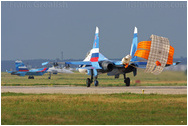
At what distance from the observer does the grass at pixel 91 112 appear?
22688 millimetres

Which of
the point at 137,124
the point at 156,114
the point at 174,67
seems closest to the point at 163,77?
the point at 174,67

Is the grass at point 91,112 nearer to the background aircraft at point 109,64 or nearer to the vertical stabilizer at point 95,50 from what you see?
the background aircraft at point 109,64

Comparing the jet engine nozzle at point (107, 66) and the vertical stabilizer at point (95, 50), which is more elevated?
the vertical stabilizer at point (95, 50)

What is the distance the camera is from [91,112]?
26484 mm

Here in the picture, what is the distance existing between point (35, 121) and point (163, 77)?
23268mm

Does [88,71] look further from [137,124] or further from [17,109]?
[137,124]

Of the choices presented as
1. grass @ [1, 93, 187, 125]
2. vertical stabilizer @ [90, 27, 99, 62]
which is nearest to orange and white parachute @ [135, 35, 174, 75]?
grass @ [1, 93, 187, 125]

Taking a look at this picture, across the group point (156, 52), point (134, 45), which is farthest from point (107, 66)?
point (156, 52)

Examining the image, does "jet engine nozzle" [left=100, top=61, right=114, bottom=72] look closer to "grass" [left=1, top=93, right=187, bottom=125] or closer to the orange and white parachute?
the orange and white parachute

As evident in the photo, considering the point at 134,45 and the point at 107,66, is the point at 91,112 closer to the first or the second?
the point at 107,66

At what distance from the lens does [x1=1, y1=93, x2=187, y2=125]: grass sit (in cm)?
2269

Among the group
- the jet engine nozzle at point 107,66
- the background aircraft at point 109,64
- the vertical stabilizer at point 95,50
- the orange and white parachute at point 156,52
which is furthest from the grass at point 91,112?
the vertical stabilizer at point 95,50

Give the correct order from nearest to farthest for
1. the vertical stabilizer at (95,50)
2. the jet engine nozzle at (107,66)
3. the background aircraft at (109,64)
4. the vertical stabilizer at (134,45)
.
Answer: the background aircraft at (109,64), the vertical stabilizer at (134,45), the jet engine nozzle at (107,66), the vertical stabilizer at (95,50)

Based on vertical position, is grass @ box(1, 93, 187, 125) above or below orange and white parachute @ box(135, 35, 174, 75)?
below
